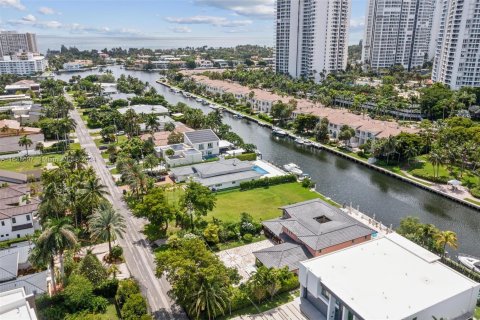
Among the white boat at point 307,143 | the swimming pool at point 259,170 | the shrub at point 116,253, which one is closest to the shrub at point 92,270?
the shrub at point 116,253

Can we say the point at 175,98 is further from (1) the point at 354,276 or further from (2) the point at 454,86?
(1) the point at 354,276

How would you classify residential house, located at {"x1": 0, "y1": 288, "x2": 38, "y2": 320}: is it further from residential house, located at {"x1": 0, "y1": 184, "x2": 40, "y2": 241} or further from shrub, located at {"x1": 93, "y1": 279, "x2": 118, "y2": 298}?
residential house, located at {"x1": 0, "y1": 184, "x2": 40, "y2": 241}

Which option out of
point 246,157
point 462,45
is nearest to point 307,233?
point 246,157

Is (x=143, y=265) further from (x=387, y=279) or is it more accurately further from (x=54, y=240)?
(x=387, y=279)

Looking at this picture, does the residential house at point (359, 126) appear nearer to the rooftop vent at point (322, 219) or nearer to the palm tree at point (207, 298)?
the rooftop vent at point (322, 219)

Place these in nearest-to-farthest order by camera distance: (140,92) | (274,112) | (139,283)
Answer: (139,283) → (274,112) → (140,92)

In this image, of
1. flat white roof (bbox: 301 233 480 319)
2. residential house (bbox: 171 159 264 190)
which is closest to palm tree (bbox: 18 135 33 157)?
residential house (bbox: 171 159 264 190)

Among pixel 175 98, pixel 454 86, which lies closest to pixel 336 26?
pixel 454 86
